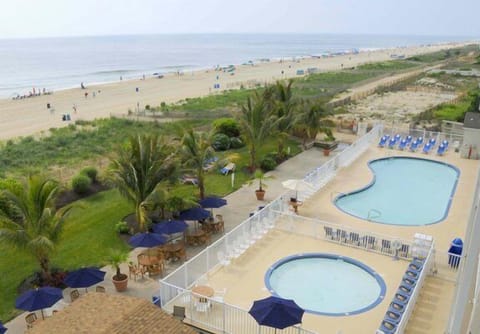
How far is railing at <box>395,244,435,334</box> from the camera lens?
436 inches

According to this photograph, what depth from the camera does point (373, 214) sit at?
20.7m

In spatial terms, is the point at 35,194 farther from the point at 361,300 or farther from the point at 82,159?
the point at 82,159

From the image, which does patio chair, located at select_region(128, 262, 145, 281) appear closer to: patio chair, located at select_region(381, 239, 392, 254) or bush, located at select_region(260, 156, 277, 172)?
patio chair, located at select_region(381, 239, 392, 254)

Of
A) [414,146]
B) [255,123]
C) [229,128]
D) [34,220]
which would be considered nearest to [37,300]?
[34,220]

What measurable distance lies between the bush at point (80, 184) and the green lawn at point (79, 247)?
108 centimetres

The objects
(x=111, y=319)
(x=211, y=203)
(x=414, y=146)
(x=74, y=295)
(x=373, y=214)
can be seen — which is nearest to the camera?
(x=111, y=319)

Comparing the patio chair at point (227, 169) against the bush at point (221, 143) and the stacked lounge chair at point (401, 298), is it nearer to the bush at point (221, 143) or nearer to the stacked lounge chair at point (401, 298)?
the bush at point (221, 143)

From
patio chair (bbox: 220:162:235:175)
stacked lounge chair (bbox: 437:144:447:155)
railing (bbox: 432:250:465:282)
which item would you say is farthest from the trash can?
stacked lounge chair (bbox: 437:144:447:155)

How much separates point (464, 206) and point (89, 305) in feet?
59.2

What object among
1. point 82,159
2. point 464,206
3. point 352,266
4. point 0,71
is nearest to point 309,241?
point 352,266

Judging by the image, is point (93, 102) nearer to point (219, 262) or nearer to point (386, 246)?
point (219, 262)

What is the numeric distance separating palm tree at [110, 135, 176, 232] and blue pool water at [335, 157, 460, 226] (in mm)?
8985

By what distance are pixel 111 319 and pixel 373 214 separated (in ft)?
48.3

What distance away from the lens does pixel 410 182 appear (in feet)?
83.8
